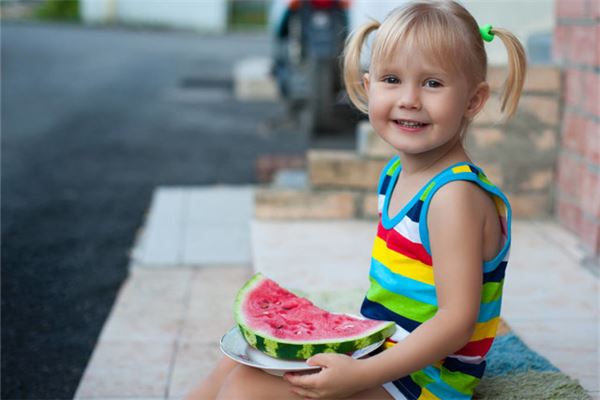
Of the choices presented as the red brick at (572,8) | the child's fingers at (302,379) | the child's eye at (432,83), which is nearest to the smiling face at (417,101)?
the child's eye at (432,83)

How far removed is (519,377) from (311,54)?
449cm

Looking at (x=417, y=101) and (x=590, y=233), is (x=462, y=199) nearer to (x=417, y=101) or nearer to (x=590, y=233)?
(x=417, y=101)

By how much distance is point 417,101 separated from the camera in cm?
208

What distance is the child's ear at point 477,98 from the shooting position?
215cm

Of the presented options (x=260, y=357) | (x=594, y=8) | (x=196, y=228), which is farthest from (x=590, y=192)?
(x=260, y=357)

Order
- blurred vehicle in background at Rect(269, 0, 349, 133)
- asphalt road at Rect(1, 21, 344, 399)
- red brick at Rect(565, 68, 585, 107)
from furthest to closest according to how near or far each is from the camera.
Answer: blurred vehicle in background at Rect(269, 0, 349, 133)
red brick at Rect(565, 68, 585, 107)
asphalt road at Rect(1, 21, 344, 399)

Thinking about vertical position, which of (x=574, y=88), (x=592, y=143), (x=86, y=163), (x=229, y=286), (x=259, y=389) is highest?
(x=574, y=88)

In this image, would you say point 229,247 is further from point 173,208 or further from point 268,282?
point 268,282

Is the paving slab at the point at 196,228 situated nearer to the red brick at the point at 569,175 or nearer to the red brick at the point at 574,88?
the red brick at the point at 569,175

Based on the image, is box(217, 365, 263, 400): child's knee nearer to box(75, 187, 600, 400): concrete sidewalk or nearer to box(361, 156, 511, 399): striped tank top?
box(361, 156, 511, 399): striped tank top

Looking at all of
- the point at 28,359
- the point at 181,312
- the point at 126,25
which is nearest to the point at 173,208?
the point at 181,312

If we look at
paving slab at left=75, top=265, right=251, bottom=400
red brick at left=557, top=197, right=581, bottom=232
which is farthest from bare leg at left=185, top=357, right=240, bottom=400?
red brick at left=557, top=197, right=581, bottom=232

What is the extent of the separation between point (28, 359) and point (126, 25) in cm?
2080

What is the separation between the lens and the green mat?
2377 millimetres
